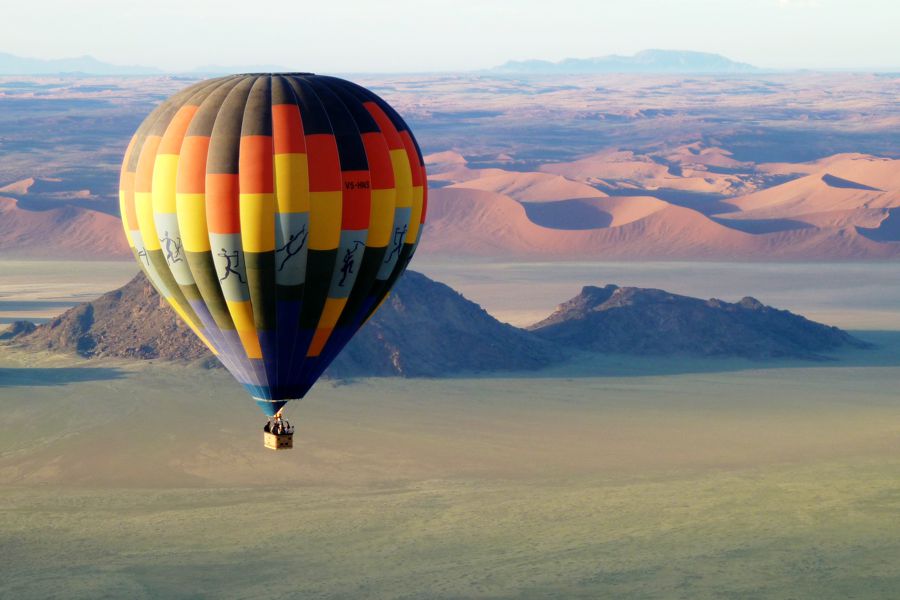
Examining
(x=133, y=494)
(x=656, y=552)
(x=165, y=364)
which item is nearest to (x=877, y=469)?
(x=656, y=552)

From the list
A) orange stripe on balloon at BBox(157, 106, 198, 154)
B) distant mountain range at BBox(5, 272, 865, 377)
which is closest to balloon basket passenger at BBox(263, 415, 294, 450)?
orange stripe on balloon at BBox(157, 106, 198, 154)

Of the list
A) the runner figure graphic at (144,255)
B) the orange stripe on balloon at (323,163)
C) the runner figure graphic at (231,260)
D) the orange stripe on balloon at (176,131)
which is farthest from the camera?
the runner figure graphic at (144,255)

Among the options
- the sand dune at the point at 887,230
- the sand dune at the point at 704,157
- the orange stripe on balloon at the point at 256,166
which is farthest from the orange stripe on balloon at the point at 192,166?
the sand dune at the point at 704,157

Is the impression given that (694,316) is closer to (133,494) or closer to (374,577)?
(133,494)

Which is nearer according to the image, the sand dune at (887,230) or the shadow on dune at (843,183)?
the sand dune at (887,230)

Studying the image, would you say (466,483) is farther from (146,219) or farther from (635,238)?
(635,238)

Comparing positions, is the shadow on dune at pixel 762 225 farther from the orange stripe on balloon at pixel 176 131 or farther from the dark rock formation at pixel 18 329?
the orange stripe on balloon at pixel 176 131

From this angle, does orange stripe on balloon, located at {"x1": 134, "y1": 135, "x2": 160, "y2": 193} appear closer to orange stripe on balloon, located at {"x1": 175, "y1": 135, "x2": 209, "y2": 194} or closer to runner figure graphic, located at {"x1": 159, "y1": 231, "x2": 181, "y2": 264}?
orange stripe on balloon, located at {"x1": 175, "y1": 135, "x2": 209, "y2": 194}
